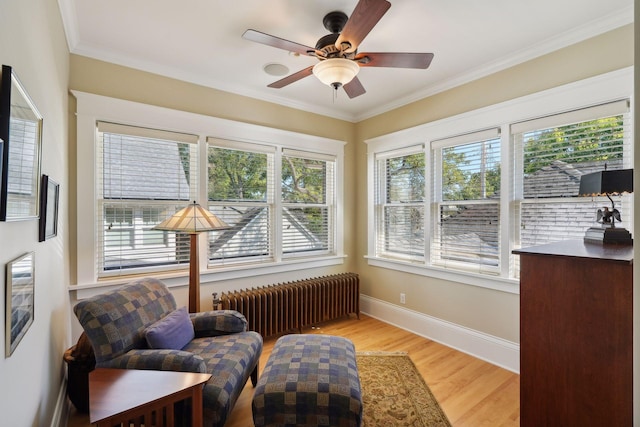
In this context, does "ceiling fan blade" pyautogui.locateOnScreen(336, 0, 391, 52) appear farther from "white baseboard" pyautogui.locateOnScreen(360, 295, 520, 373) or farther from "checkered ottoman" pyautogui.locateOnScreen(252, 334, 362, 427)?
"white baseboard" pyautogui.locateOnScreen(360, 295, 520, 373)

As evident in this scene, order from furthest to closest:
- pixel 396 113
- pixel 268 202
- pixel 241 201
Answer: pixel 396 113 → pixel 268 202 → pixel 241 201

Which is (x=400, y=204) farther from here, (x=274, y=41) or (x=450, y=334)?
(x=274, y=41)

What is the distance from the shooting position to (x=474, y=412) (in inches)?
83.4

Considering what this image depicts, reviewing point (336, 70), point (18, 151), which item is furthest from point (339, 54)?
point (18, 151)

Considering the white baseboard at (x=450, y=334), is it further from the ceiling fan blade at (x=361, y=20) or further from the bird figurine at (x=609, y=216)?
the ceiling fan blade at (x=361, y=20)

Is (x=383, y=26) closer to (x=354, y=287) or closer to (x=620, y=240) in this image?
(x=620, y=240)

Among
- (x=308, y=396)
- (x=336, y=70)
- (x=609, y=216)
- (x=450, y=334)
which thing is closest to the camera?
(x=308, y=396)

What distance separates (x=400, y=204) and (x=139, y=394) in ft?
10.3

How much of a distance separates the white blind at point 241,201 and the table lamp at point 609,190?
2.80 m

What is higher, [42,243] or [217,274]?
[42,243]

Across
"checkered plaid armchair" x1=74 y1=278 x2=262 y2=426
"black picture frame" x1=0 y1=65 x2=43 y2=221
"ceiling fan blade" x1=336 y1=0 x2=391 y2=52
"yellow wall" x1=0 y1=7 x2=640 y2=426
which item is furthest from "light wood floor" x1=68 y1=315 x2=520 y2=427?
"ceiling fan blade" x1=336 y1=0 x2=391 y2=52

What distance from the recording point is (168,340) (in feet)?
6.15

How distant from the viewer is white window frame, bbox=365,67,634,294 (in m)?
2.19

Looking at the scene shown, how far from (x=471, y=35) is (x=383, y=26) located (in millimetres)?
719
